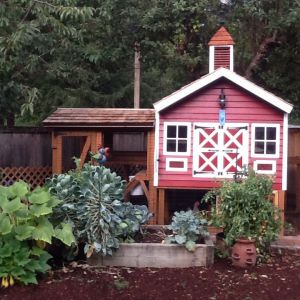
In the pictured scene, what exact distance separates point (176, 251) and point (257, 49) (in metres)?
7.28

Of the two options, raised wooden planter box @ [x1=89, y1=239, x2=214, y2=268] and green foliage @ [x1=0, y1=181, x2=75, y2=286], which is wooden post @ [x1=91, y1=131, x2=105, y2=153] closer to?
raised wooden planter box @ [x1=89, y1=239, x2=214, y2=268]

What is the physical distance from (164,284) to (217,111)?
411 cm

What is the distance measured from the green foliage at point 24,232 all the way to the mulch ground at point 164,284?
0.20 metres

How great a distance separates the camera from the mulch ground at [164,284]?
559 centimetres

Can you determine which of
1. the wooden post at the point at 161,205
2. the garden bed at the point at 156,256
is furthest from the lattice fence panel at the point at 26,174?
the garden bed at the point at 156,256

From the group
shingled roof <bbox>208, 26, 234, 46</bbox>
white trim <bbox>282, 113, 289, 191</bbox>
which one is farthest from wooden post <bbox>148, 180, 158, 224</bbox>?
shingled roof <bbox>208, 26, 234, 46</bbox>

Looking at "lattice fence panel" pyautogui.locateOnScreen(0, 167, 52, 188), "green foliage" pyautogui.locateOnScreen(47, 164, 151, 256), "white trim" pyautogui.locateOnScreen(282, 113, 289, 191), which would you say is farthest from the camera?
"lattice fence panel" pyautogui.locateOnScreen(0, 167, 52, 188)

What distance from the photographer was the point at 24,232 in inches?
224

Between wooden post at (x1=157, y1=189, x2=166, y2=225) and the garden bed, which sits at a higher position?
wooden post at (x1=157, y1=189, x2=166, y2=225)

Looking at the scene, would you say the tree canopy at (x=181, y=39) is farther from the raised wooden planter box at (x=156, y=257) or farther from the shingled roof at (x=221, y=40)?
the raised wooden planter box at (x=156, y=257)

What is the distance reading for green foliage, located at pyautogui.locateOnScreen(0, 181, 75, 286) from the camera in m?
5.65

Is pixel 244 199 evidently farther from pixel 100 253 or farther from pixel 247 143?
pixel 247 143

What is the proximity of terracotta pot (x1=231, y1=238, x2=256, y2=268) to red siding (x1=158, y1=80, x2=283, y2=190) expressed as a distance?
2.63m

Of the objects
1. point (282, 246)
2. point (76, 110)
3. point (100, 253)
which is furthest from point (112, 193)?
point (76, 110)
